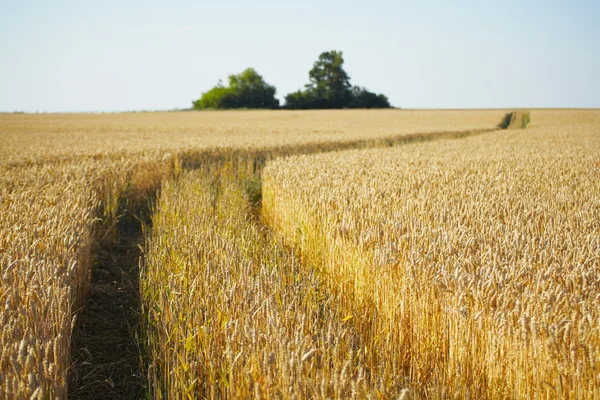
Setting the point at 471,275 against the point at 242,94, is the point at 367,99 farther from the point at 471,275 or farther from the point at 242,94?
the point at 471,275

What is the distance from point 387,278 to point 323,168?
489 cm

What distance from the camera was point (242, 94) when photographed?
234 feet

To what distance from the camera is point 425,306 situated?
2912 mm

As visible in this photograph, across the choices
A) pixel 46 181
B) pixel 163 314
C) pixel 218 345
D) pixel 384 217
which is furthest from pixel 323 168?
pixel 218 345

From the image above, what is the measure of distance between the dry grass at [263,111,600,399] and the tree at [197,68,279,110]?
66.2m

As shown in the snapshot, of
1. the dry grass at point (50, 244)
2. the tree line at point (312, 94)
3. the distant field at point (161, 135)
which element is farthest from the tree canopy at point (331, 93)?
the dry grass at point (50, 244)

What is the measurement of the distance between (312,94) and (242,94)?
36.7 ft

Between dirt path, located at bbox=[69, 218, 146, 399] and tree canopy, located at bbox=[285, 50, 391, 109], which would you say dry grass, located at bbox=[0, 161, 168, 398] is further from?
tree canopy, located at bbox=[285, 50, 391, 109]

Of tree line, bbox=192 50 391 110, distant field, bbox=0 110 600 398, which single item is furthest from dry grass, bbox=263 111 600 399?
tree line, bbox=192 50 391 110

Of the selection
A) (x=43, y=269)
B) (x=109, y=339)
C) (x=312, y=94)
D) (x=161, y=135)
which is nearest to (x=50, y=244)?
(x=43, y=269)

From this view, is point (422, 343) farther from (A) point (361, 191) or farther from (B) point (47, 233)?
(B) point (47, 233)

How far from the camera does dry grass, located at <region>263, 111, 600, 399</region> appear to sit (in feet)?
7.37

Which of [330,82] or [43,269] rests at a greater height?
[330,82]

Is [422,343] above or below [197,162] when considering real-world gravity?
below
